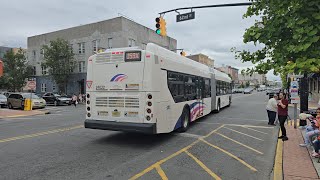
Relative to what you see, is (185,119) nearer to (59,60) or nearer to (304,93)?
(304,93)

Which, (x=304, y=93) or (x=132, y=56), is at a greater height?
(x=132, y=56)

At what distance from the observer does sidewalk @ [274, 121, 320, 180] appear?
5695 mm

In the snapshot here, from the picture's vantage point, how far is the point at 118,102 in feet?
28.4

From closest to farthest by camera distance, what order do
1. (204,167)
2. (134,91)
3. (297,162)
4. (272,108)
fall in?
(204,167) → (297,162) → (134,91) → (272,108)

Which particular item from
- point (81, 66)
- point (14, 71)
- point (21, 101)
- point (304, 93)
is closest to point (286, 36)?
point (304, 93)

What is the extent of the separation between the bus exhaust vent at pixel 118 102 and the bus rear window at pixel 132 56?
121cm

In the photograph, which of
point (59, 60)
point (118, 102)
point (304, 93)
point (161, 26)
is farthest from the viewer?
point (59, 60)

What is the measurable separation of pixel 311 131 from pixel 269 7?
3.72 metres

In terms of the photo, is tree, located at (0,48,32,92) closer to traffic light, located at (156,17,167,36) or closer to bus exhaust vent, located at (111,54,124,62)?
traffic light, located at (156,17,167,36)

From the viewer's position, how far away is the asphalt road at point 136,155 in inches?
230

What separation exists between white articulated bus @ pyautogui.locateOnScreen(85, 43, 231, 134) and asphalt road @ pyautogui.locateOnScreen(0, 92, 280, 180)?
0.70m

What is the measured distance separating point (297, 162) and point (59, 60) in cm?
4005

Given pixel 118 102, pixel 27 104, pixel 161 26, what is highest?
pixel 161 26

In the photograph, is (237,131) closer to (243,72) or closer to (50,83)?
(243,72)
